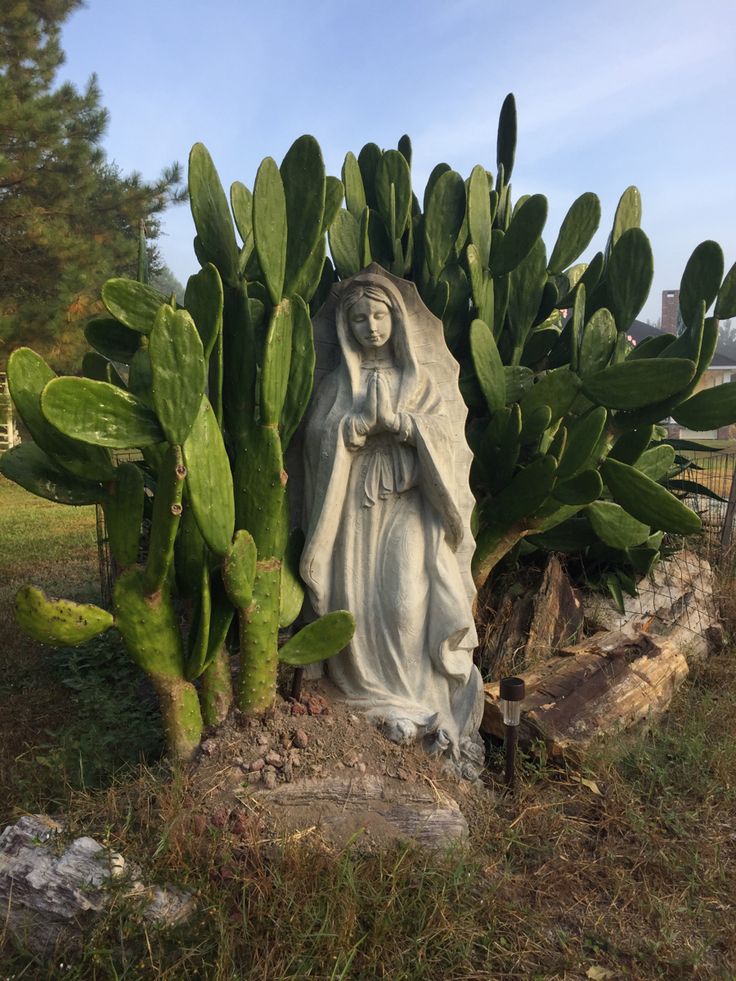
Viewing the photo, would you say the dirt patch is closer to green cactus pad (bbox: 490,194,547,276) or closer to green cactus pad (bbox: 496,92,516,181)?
green cactus pad (bbox: 490,194,547,276)

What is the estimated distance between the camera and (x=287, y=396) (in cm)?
276

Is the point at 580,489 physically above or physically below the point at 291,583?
above

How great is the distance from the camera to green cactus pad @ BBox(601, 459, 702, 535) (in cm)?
320

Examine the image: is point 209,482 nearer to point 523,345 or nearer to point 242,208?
point 242,208

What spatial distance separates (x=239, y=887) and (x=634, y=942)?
3.70 ft

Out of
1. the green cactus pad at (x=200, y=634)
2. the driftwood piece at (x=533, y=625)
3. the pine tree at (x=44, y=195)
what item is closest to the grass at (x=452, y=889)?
the green cactus pad at (x=200, y=634)

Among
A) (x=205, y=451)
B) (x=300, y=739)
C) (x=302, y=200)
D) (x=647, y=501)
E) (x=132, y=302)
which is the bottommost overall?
(x=300, y=739)

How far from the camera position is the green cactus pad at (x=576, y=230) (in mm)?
3957

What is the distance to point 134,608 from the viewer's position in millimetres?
2393

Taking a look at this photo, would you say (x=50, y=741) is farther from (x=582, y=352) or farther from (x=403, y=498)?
(x=582, y=352)

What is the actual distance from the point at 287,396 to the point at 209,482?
0.58m

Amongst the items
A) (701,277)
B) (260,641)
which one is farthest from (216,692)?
(701,277)

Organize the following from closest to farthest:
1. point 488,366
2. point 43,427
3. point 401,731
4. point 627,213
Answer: point 43,427 → point 401,731 → point 488,366 → point 627,213

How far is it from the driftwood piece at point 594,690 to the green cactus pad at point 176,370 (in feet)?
6.11
